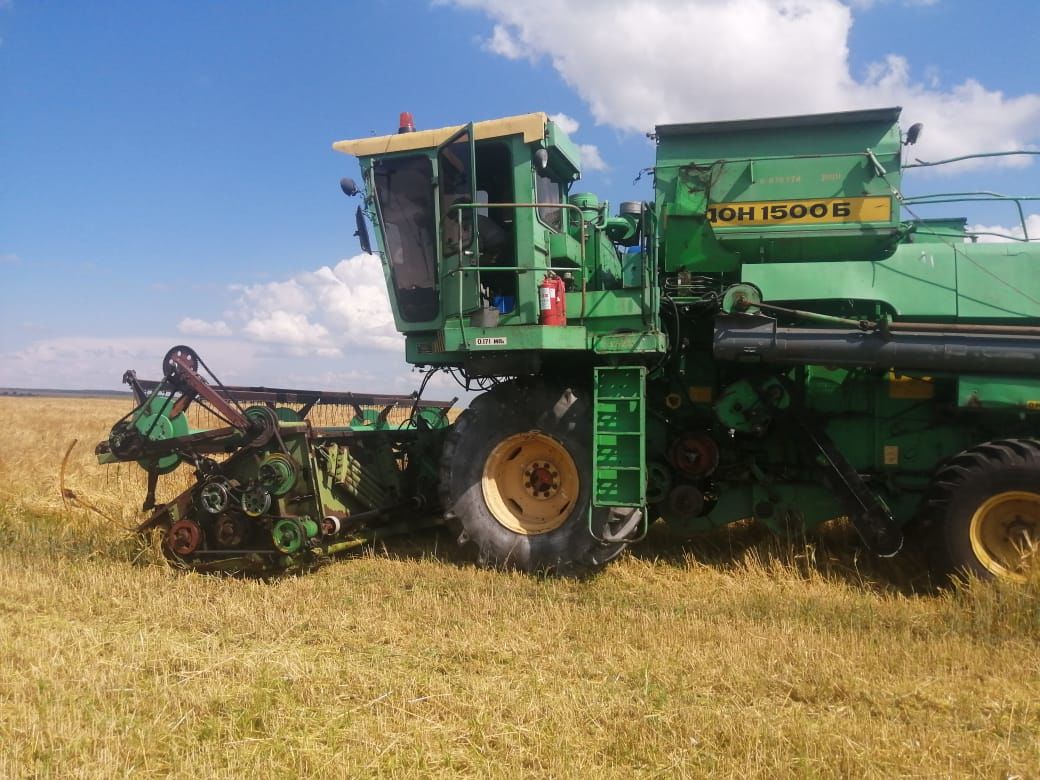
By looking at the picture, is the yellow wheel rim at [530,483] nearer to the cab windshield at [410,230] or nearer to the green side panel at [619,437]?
the green side panel at [619,437]

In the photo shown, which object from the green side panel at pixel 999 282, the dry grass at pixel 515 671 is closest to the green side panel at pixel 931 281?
the green side panel at pixel 999 282

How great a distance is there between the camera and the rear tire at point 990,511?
4.96 metres

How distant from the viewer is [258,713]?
10.8 ft

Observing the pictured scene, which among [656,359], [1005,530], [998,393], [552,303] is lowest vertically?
[1005,530]

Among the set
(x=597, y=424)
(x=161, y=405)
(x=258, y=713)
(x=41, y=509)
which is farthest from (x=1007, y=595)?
(x=41, y=509)

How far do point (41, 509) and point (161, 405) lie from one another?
110 inches

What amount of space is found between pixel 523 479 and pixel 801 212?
9.71 feet

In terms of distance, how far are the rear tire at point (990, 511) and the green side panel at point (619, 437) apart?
196cm

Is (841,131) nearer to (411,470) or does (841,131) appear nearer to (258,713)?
(411,470)

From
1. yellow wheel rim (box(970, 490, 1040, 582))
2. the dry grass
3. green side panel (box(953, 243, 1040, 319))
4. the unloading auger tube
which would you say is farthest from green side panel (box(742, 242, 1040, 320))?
the unloading auger tube

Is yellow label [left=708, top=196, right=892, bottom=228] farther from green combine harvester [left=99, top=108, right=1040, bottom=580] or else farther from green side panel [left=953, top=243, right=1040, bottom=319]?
green side panel [left=953, top=243, right=1040, bottom=319]

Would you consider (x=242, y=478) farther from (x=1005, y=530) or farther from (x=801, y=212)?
(x=1005, y=530)

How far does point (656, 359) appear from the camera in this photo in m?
6.14

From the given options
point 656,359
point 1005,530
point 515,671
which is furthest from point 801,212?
point 515,671
